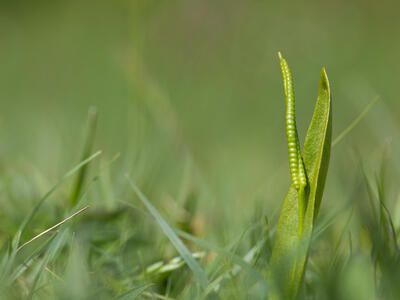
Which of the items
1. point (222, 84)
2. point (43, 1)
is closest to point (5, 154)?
point (222, 84)

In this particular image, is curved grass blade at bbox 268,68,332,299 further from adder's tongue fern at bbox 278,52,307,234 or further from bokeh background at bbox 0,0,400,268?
bokeh background at bbox 0,0,400,268

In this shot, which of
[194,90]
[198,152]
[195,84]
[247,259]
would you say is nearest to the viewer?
[247,259]

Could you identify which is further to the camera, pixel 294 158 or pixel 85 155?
pixel 85 155

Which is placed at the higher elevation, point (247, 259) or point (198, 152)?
point (247, 259)

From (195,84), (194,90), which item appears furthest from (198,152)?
(195,84)

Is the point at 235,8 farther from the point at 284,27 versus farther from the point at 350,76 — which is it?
the point at 350,76

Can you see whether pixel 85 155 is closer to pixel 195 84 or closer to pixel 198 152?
pixel 198 152

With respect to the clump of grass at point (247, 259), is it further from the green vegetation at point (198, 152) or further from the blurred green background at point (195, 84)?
the blurred green background at point (195, 84)
